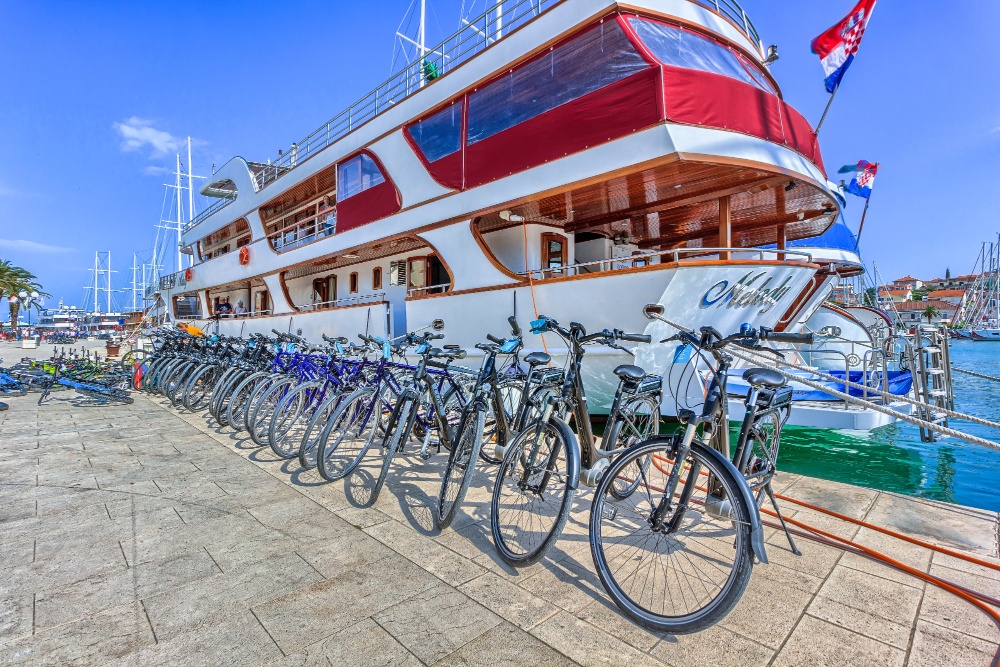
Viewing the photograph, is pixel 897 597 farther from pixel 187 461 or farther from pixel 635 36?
pixel 635 36

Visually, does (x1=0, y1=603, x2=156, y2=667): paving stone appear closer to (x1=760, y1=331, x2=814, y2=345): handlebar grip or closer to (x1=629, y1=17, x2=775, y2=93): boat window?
(x1=760, y1=331, x2=814, y2=345): handlebar grip

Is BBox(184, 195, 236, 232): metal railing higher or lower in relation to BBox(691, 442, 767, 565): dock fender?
higher

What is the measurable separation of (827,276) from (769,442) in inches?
339

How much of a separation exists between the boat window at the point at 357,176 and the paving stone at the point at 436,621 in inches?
356

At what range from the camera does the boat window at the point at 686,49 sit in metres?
5.96

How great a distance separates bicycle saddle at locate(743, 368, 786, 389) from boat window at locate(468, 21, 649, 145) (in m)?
4.70

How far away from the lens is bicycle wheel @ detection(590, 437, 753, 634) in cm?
194

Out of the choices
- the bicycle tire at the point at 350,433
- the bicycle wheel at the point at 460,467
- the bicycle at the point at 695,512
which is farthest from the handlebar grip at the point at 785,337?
the bicycle tire at the point at 350,433

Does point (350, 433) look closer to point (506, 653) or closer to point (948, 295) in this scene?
point (506, 653)

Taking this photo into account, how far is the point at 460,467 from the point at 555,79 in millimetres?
5753

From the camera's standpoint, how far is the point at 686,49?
6117mm

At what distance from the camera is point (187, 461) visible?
470cm

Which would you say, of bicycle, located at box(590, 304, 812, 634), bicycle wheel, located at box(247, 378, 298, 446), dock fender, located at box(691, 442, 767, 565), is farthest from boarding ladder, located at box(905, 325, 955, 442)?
bicycle wheel, located at box(247, 378, 298, 446)

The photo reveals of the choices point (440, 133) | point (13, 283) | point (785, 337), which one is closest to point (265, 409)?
point (785, 337)
